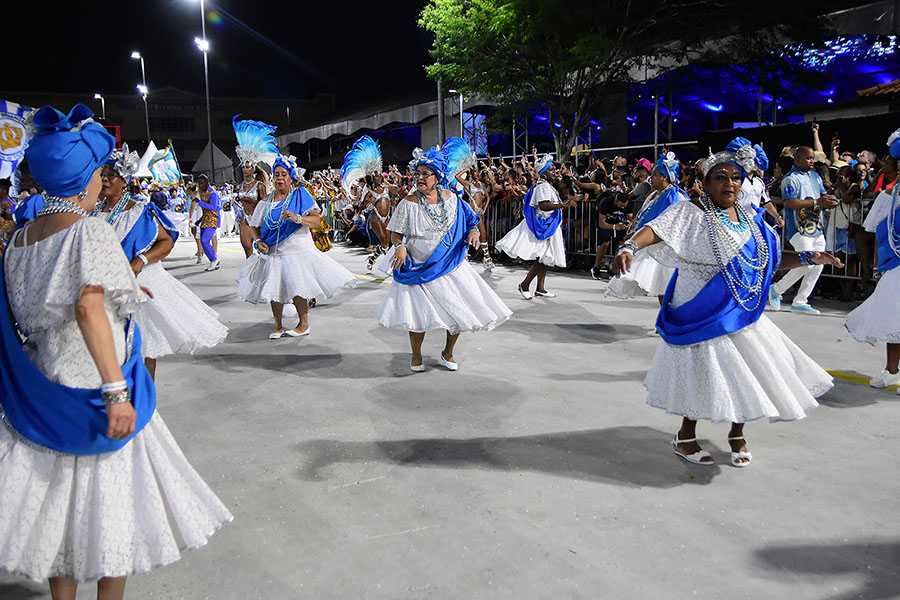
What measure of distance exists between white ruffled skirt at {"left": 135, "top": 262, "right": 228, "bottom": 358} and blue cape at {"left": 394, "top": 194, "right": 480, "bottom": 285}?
1704 mm

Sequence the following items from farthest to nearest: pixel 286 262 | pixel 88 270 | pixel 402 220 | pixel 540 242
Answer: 1. pixel 540 242
2. pixel 286 262
3. pixel 402 220
4. pixel 88 270

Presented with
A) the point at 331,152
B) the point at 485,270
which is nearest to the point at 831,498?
the point at 485,270

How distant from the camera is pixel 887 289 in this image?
564cm

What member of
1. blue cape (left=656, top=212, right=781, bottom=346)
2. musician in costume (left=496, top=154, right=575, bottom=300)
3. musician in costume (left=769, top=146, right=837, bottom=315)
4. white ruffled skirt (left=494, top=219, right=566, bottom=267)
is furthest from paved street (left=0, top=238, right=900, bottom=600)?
white ruffled skirt (left=494, top=219, right=566, bottom=267)

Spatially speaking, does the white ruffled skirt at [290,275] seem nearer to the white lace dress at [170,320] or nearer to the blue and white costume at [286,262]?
the blue and white costume at [286,262]

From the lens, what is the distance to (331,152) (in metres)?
44.5

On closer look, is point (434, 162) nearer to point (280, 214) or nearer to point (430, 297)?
point (430, 297)

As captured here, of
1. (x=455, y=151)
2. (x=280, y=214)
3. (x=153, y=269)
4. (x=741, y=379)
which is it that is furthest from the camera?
(x=455, y=151)

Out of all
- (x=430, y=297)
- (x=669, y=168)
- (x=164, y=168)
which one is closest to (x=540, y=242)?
(x=669, y=168)

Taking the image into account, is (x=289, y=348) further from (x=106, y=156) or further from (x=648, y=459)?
(x=106, y=156)

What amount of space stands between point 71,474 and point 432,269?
14.4ft

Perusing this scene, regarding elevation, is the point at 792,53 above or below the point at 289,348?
above

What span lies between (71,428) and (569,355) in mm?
5380

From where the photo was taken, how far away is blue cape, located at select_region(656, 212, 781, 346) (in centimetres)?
414
